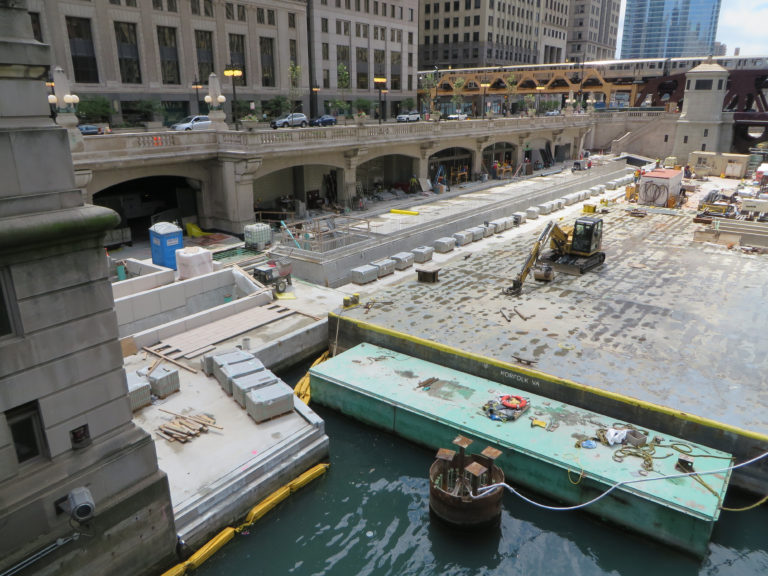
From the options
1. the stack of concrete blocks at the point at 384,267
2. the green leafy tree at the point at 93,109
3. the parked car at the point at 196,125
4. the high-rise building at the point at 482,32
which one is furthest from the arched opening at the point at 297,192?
the high-rise building at the point at 482,32

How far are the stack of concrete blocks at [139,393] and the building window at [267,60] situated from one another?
61568mm

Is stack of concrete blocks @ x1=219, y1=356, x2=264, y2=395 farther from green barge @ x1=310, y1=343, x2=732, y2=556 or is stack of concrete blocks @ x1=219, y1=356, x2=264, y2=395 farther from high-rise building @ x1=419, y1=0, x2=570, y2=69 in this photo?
high-rise building @ x1=419, y1=0, x2=570, y2=69

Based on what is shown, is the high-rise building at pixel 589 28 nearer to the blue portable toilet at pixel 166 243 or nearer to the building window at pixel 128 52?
the building window at pixel 128 52

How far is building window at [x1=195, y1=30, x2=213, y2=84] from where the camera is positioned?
2520 inches

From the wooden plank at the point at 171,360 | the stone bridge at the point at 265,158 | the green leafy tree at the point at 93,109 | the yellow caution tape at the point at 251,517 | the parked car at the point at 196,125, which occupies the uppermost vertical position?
the green leafy tree at the point at 93,109

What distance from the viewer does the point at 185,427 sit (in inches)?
663

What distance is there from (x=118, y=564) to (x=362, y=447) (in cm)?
809

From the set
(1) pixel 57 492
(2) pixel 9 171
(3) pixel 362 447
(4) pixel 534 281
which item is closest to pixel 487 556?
(3) pixel 362 447

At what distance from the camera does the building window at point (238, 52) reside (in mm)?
67562

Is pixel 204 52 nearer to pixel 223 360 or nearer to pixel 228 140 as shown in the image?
pixel 228 140

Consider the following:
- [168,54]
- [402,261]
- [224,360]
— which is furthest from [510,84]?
[224,360]

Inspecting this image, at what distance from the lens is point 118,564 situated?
40.8 ft

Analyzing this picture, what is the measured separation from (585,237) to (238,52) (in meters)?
54.5

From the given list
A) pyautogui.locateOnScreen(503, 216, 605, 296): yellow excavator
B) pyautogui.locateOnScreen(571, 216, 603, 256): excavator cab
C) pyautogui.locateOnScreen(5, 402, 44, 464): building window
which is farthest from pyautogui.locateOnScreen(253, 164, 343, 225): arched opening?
pyautogui.locateOnScreen(5, 402, 44, 464): building window
